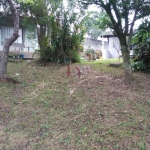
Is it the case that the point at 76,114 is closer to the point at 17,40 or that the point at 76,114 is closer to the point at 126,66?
the point at 126,66

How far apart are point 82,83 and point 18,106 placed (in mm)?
1736

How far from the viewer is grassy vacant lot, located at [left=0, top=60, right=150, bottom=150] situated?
303cm

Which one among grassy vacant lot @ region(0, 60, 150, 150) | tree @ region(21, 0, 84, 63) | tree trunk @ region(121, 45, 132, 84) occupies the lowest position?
grassy vacant lot @ region(0, 60, 150, 150)

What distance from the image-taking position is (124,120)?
3.42m

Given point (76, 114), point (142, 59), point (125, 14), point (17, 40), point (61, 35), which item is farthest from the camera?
point (17, 40)

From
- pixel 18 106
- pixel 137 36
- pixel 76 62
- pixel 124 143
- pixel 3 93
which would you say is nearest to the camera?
pixel 124 143

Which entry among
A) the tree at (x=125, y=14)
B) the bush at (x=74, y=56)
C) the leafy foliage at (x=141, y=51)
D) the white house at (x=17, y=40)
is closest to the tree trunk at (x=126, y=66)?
the tree at (x=125, y=14)

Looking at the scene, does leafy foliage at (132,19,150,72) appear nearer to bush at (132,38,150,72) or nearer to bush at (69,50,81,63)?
bush at (132,38,150,72)

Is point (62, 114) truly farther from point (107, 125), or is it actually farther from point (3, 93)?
point (3, 93)

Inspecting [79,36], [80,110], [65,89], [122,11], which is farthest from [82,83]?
[79,36]

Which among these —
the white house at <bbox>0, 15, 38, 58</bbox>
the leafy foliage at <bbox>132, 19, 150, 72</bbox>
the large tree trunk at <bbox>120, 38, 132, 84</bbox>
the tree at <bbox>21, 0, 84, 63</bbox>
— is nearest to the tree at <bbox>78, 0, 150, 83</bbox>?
the large tree trunk at <bbox>120, 38, 132, 84</bbox>

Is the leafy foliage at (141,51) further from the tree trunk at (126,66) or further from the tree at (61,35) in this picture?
the tree at (61,35)

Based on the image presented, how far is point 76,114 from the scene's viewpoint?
3.73 m

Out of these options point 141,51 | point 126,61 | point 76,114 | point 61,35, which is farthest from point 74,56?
point 76,114
